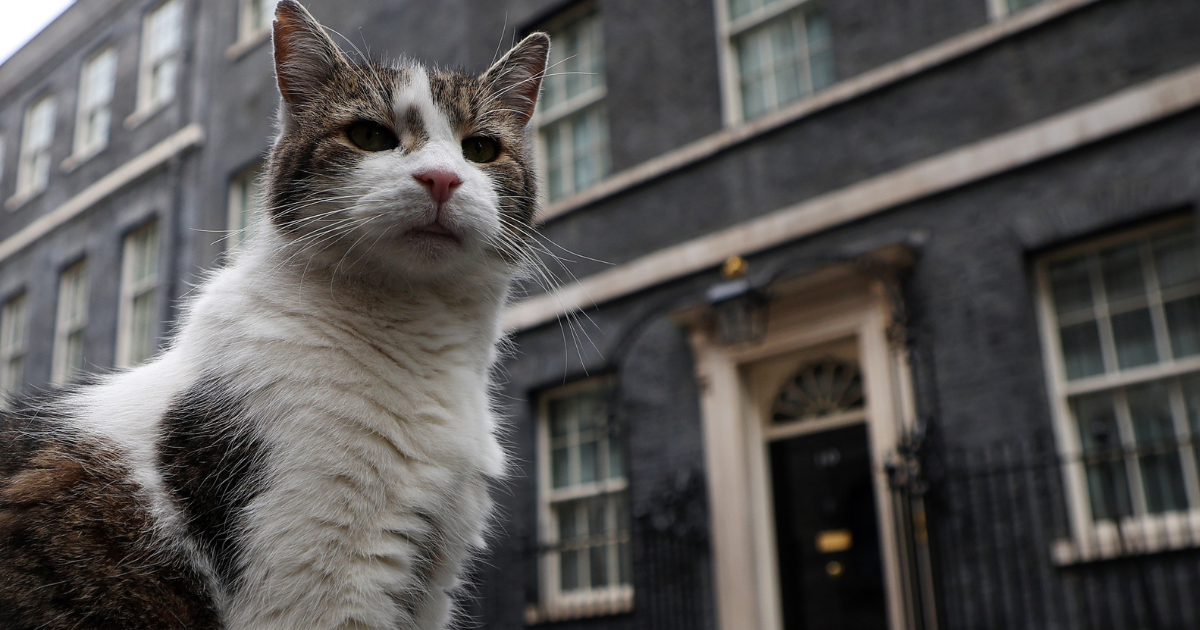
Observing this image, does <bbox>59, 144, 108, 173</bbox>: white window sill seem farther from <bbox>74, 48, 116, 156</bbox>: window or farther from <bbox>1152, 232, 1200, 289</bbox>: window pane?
<bbox>1152, 232, 1200, 289</bbox>: window pane

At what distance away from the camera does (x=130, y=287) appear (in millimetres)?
14281

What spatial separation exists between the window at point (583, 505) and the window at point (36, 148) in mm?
12507

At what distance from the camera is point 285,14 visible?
223 centimetres

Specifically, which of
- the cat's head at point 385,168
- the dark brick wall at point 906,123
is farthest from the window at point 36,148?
the cat's head at point 385,168

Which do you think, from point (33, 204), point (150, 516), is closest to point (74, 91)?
point (33, 204)

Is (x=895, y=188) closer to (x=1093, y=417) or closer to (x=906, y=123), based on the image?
(x=906, y=123)

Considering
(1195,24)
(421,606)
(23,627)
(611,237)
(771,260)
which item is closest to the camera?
(23,627)

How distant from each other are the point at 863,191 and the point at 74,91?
14892 mm

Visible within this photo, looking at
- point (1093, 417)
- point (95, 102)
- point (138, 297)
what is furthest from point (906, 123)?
point (95, 102)

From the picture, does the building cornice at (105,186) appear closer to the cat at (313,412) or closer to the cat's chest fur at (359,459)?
the cat at (313,412)

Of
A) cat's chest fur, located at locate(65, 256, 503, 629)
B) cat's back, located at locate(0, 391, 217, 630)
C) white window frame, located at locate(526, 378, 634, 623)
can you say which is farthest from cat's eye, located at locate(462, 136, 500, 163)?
white window frame, located at locate(526, 378, 634, 623)

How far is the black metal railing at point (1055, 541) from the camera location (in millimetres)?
5641

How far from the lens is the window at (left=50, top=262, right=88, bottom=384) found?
1491cm

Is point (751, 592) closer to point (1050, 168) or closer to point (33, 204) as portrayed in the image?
point (1050, 168)
